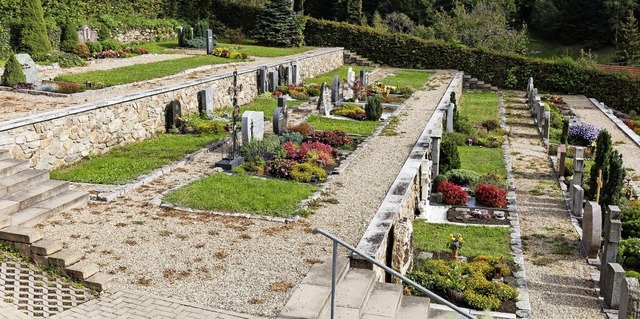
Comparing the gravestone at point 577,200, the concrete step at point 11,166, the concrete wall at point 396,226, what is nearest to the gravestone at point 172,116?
the concrete step at point 11,166

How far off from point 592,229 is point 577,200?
9.33ft

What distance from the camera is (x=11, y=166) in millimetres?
11680

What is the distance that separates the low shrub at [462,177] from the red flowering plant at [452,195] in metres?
1.19

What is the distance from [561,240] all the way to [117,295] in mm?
8968

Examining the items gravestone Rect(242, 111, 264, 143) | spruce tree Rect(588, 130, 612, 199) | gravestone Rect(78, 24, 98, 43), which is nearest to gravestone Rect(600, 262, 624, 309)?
spruce tree Rect(588, 130, 612, 199)

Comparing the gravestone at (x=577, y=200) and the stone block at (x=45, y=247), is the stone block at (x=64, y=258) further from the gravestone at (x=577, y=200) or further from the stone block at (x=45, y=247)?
the gravestone at (x=577, y=200)

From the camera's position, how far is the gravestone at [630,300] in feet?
28.6

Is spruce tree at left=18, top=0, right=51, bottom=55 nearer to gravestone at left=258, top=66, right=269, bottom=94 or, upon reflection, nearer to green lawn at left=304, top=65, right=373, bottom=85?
gravestone at left=258, top=66, right=269, bottom=94

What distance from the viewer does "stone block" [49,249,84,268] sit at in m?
8.70

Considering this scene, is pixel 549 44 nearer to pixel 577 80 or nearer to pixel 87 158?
pixel 577 80

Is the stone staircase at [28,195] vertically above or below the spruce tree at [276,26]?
below

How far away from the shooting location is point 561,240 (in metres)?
13.1

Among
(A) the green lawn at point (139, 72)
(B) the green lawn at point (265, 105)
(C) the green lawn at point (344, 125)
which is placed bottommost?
(C) the green lawn at point (344, 125)

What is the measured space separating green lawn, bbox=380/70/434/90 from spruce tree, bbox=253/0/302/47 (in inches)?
269
